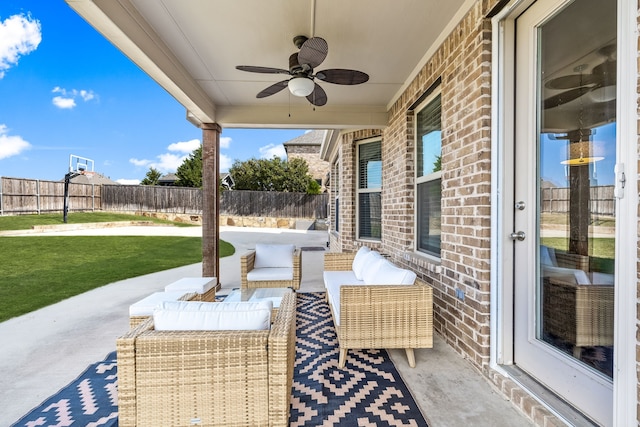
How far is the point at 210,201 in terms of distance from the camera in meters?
5.09

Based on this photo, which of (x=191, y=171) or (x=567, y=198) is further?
(x=191, y=171)

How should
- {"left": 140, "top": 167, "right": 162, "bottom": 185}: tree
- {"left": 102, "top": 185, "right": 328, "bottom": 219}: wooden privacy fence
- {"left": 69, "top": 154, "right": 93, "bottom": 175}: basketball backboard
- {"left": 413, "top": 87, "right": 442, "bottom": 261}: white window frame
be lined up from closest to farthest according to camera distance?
1. {"left": 413, "top": 87, "right": 442, "bottom": 261}: white window frame
2. {"left": 69, "top": 154, "right": 93, "bottom": 175}: basketball backboard
3. {"left": 102, "top": 185, "right": 328, "bottom": 219}: wooden privacy fence
4. {"left": 140, "top": 167, "right": 162, "bottom": 185}: tree

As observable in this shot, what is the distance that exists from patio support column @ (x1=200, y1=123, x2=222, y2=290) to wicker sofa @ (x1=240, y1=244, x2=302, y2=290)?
2.59 ft

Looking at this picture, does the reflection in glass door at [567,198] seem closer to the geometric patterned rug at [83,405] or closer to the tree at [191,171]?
the geometric patterned rug at [83,405]

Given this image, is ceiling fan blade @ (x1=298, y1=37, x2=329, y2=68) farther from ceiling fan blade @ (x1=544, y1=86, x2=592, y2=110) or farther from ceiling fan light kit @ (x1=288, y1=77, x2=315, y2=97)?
ceiling fan blade @ (x1=544, y1=86, x2=592, y2=110)

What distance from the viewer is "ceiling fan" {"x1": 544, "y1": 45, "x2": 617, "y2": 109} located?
61.5 inches

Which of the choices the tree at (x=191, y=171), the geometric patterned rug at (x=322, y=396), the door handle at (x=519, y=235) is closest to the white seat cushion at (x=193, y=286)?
the geometric patterned rug at (x=322, y=396)

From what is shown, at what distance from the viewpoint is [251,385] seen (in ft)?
5.31

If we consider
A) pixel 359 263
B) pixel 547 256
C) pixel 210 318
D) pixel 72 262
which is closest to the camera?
pixel 210 318

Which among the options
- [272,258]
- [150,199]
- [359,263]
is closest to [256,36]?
[359,263]

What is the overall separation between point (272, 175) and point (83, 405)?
2098 centimetres

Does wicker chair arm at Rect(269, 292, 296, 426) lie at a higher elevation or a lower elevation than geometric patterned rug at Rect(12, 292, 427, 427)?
higher

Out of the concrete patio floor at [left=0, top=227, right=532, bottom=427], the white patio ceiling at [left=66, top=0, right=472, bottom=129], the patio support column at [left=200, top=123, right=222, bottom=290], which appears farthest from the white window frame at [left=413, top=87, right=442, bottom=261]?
the patio support column at [left=200, top=123, right=222, bottom=290]

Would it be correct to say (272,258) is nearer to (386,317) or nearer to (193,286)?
(193,286)
